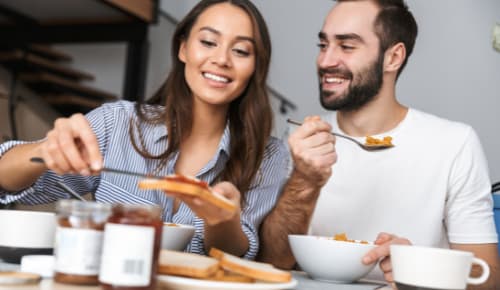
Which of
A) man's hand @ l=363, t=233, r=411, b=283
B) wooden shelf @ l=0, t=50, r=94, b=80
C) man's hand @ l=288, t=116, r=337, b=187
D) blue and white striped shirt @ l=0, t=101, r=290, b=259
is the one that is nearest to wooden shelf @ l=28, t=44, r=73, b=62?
wooden shelf @ l=0, t=50, r=94, b=80

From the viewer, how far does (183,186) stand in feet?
2.58

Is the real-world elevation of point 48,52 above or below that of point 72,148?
above

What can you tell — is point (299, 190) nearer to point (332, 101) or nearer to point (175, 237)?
point (175, 237)

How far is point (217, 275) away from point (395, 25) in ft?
4.61

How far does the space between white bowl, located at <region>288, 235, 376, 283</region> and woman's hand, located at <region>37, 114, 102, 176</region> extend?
15.5 inches

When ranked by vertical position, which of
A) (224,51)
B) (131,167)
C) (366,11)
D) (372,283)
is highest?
(366,11)

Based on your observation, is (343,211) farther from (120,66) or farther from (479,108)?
(120,66)

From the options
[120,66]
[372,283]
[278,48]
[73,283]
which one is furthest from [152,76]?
[73,283]

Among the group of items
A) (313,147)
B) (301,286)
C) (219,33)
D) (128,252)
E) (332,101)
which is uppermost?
(219,33)

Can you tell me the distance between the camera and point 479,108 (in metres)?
2.05

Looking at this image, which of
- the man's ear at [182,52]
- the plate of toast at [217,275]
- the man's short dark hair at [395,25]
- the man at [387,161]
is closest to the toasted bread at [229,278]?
the plate of toast at [217,275]

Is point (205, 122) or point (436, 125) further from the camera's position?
point (436, 125)

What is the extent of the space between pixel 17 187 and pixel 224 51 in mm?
535

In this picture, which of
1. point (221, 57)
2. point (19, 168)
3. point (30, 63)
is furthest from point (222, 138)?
A: point (30, 63)
